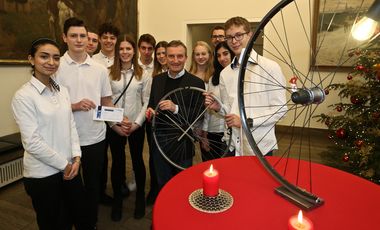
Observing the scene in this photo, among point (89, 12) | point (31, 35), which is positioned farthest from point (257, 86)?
point (89, 12)

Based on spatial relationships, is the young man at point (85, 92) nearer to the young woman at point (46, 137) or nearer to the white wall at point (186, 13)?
the young woman at point (46, 137)

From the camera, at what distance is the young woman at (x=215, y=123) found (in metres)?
1.92

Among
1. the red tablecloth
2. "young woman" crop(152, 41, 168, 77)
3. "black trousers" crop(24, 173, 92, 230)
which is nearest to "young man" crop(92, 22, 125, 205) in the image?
"young woman" crop(152, 41, 168, 77)

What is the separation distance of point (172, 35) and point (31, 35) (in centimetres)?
270

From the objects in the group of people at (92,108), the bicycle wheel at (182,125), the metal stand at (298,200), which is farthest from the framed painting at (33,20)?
the metal stand at (298,200)

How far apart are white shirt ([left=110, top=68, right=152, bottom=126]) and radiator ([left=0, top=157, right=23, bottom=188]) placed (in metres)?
1.32

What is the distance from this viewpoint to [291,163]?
3.71 feet

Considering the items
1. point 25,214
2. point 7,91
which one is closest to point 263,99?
point 25,214

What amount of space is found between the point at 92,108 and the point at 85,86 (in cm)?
13

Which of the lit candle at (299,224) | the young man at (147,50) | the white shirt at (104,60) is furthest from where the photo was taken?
the young man at (147,50)

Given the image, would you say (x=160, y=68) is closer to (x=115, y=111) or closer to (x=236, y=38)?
(x=115, y=111)

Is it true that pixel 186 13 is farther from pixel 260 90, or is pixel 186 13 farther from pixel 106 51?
pixel 260 90

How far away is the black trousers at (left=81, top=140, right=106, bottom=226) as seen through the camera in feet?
5.39

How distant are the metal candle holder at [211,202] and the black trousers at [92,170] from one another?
3.25ft
